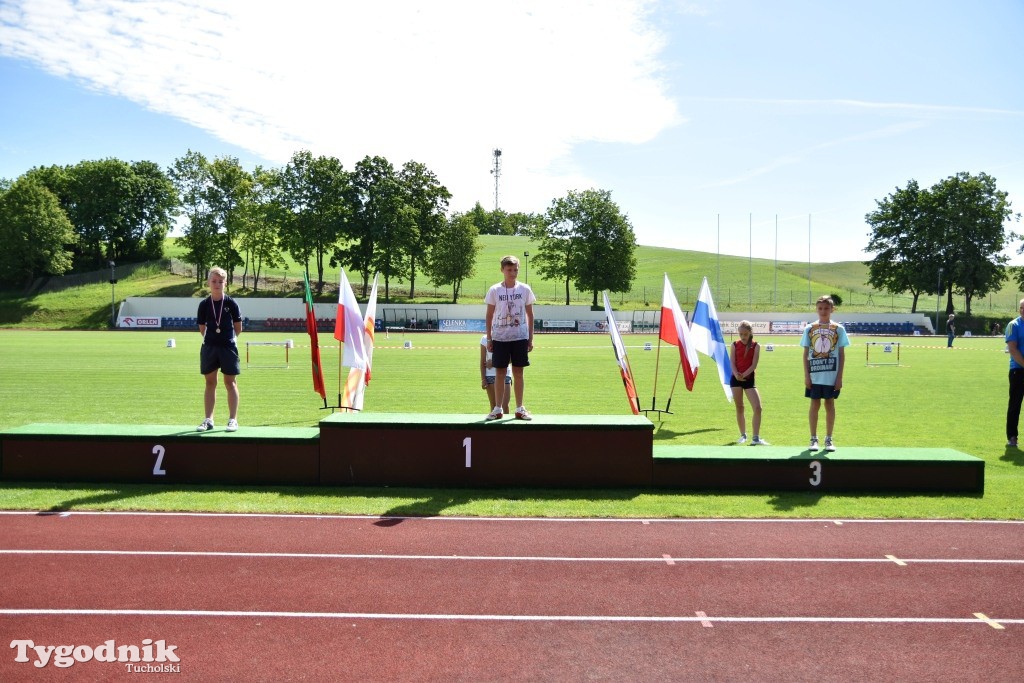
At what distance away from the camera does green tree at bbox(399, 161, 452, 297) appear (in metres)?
79.9

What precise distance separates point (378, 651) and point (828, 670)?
2741mm

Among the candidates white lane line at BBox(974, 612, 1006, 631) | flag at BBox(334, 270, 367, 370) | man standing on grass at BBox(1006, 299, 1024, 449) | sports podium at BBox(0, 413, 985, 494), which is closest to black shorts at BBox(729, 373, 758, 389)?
sports podium at BBox(0, 413, 985, 494)

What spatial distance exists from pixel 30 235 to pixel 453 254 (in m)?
43.4

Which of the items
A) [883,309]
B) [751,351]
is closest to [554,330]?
[883,309]

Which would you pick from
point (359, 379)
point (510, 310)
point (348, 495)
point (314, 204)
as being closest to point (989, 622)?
point (510, 310)

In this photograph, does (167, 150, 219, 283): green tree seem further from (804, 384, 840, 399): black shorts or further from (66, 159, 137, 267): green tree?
(804, 384, 840, 399): black shorts

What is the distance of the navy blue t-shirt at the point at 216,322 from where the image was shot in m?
9.42

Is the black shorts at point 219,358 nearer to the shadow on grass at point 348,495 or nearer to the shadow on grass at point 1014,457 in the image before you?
the shadow on grass at point 348,495

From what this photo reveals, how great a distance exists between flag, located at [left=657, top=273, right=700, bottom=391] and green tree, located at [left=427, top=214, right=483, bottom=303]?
218 feet

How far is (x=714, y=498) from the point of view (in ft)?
27.9

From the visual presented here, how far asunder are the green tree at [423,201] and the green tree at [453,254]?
3.01 feet

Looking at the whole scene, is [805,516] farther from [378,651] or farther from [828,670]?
[378,651]

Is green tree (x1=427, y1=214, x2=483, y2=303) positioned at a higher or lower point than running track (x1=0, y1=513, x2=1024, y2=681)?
higher

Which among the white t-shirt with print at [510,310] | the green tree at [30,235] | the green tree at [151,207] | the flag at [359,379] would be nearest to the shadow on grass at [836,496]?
the white t-shirt with print at [510,310]
